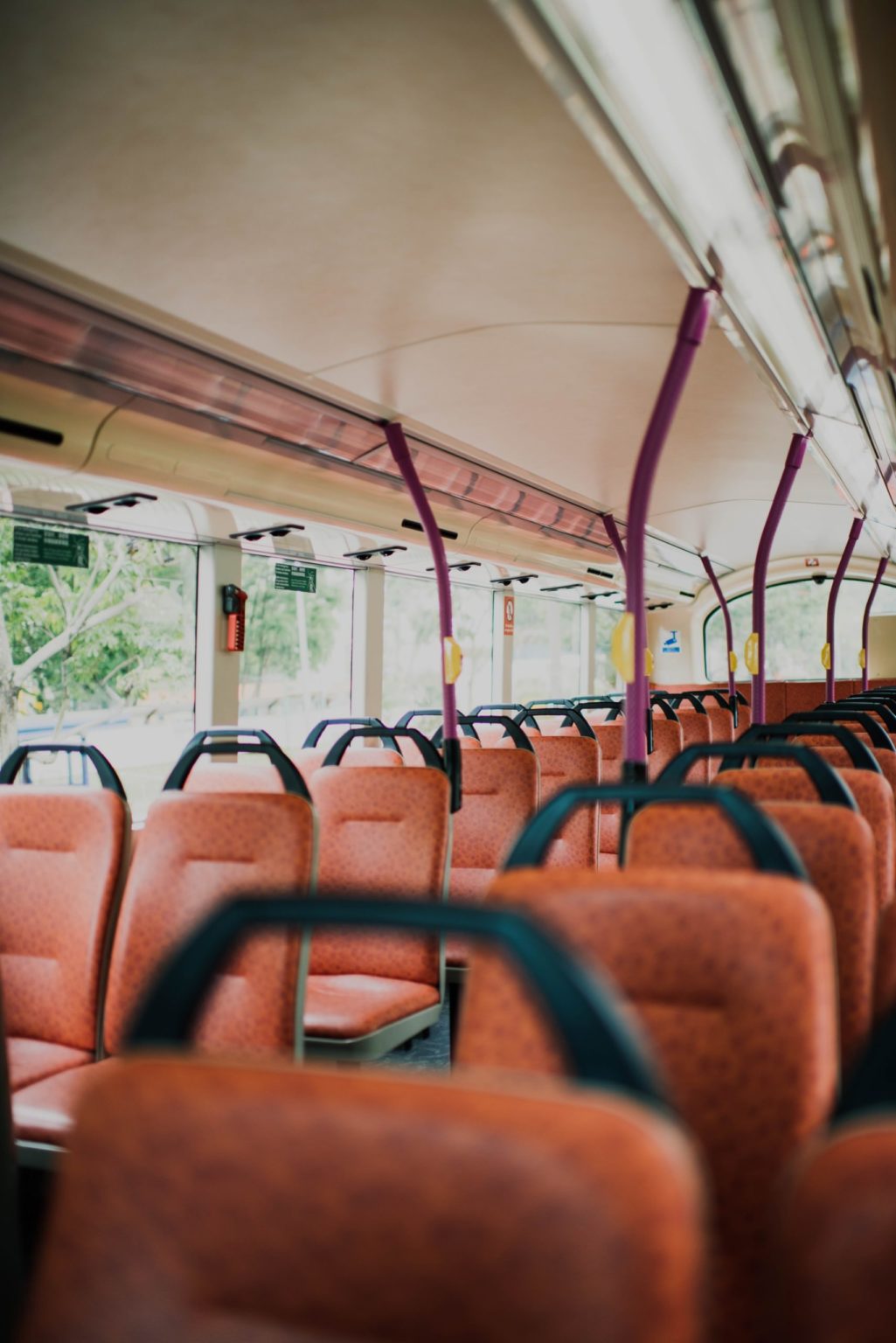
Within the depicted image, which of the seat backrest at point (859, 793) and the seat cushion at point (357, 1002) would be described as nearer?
the seat backrest at point (859, 793)

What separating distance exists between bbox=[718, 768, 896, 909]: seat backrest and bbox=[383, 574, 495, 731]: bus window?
217 inches

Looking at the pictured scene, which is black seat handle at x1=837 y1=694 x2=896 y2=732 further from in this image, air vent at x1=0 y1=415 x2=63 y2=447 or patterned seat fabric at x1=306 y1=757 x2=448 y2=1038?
air vent at x1=0 y1=415 x2=63 y2=447

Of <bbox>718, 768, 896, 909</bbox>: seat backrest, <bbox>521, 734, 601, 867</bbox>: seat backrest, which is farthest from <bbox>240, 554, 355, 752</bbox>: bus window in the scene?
<bbox>718, 768, 896, 909</bbox>: seat backrest

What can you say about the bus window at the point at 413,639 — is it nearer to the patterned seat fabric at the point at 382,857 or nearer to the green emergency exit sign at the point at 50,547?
the green emergency exit sign at the point at 50,547

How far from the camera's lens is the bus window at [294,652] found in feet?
22.4

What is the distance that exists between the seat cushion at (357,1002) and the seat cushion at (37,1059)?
0.59m

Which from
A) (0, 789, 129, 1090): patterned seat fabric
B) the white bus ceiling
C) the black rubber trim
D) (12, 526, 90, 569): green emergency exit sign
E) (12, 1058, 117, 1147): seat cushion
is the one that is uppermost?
the white bus ceiling

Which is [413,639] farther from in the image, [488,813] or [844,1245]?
[844,1245]

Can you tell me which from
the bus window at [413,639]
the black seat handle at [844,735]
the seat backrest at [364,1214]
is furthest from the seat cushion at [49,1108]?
the bus window at [413,639]

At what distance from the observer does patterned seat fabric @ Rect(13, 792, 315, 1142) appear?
7.96 ft

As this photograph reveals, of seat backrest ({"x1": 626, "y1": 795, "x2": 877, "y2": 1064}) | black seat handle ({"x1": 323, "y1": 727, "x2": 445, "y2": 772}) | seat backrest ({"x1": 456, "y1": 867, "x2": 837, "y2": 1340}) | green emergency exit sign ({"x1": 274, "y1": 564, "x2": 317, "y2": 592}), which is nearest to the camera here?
seat backrest ({"x1": 456, "y1": 867, "x2": 837, "y2": 1340})

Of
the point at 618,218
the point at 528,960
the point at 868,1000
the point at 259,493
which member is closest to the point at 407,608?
the point at 259,493

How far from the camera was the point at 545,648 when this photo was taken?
12477 mm

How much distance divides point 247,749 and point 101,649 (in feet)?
8.17
